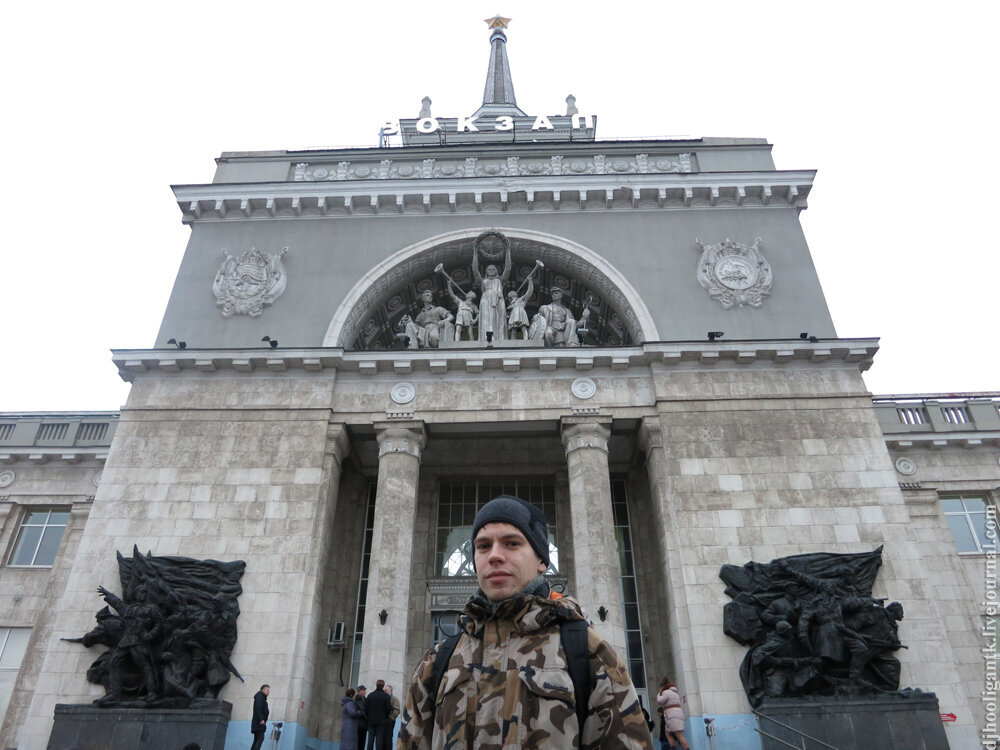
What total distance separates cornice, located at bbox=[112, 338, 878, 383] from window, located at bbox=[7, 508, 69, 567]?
7.11 metres

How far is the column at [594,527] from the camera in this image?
14.9 m

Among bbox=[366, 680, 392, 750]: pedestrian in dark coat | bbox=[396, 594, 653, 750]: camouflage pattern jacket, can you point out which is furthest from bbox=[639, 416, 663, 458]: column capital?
bbox=[396, 594, 653, 750]: camouflage pattern jacket

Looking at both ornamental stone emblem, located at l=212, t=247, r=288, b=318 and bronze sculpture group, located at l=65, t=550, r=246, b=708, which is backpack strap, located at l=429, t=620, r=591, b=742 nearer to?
bronze sculpture group, located at l=65, t=550, r=246, b=708

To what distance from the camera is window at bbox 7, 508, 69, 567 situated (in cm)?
2069

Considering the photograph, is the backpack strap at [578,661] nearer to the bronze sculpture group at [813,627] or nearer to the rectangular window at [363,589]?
the bronze sculpture group at [813,627]

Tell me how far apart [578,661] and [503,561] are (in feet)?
1.67

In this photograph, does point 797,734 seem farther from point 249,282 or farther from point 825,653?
point 249,282

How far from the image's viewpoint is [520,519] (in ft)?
9.72

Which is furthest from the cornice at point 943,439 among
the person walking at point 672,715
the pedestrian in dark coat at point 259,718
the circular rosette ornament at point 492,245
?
the pedestrian in dark coat at point 259,718

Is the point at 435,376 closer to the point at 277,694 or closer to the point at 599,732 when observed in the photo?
the point at 277,694

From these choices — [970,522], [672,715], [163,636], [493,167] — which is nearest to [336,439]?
[163,636]

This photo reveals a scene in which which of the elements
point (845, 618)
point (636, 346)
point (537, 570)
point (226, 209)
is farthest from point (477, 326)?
point (537, 570)

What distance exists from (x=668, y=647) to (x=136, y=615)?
1283cm

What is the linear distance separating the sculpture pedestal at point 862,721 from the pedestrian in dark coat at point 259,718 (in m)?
9.92
